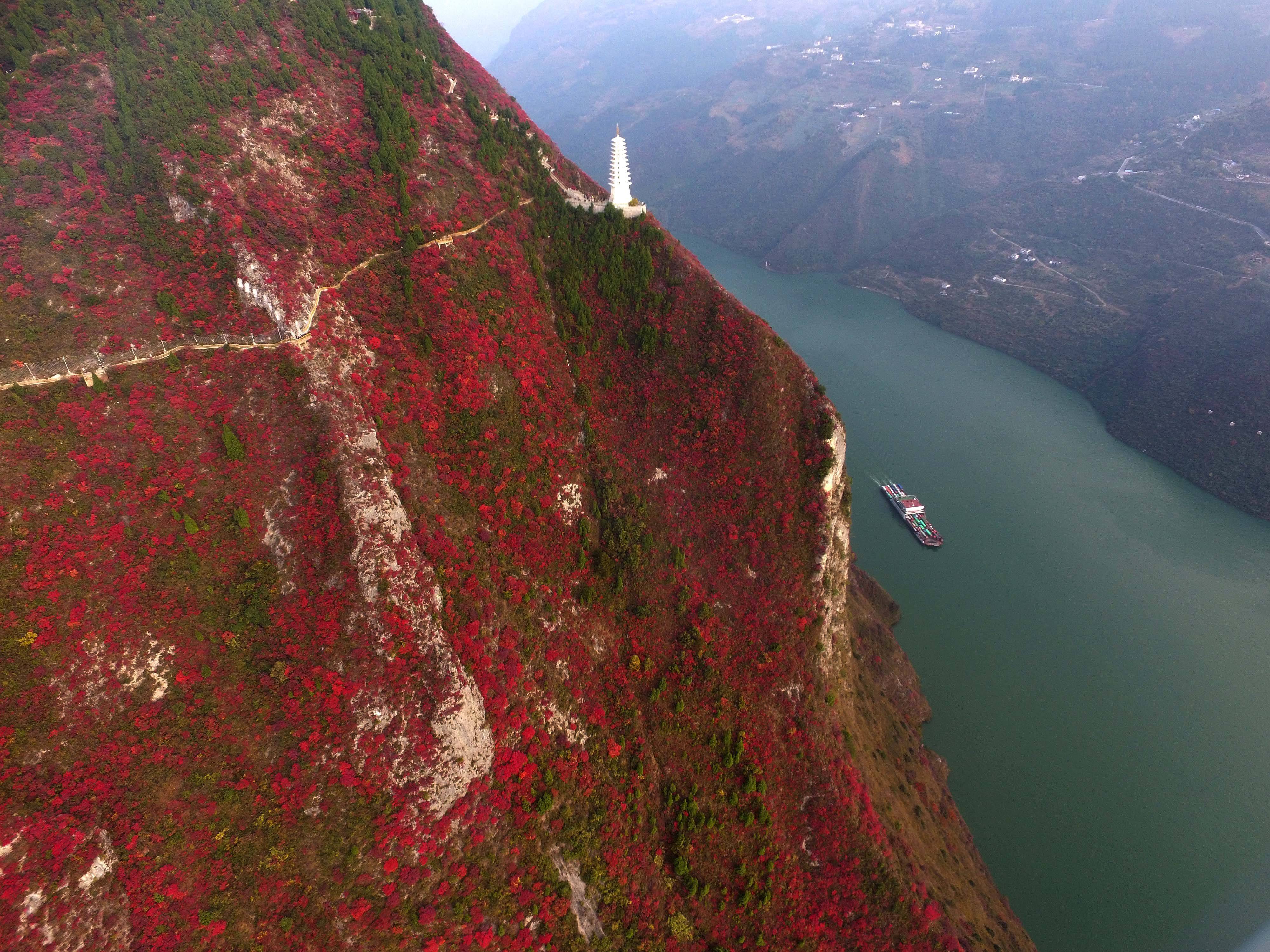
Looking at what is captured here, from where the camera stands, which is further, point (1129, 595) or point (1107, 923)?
point (1129, 595)

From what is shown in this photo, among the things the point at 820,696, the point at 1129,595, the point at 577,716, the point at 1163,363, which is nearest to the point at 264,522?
the point at 577,716

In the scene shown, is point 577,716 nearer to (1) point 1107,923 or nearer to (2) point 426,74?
(1) point 1107,923

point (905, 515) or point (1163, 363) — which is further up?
point (1163, 363)

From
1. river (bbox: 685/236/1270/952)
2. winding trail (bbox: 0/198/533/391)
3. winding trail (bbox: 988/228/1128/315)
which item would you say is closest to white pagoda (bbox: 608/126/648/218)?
winding trail (bbox: 0/198/533/391)

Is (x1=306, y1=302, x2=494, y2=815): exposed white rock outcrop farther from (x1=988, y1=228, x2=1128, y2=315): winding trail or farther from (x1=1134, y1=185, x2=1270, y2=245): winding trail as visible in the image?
(x1=1134, y1=185, x2=1270, y2=245): winding trail

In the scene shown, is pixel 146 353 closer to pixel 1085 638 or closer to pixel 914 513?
pixel 914 513

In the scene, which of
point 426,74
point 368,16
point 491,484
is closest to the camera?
point 491,484
